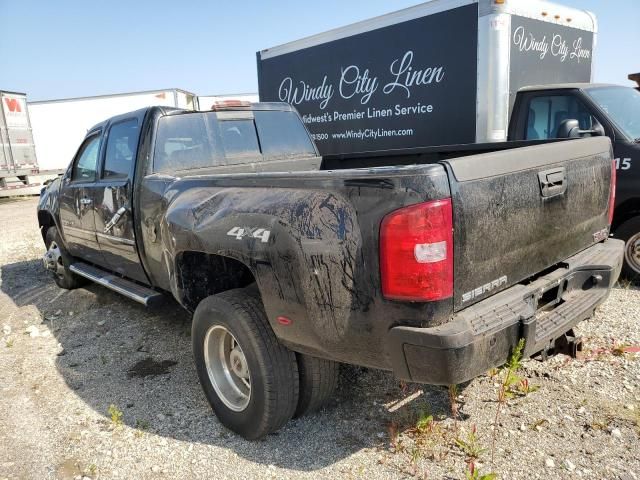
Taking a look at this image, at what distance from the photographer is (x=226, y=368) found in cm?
300

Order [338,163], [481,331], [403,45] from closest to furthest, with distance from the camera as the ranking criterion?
[481,331], [338,163], [403,45]

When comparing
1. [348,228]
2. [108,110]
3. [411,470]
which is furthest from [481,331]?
[108,110]

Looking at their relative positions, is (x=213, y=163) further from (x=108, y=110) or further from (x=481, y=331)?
(x=108, y=110)

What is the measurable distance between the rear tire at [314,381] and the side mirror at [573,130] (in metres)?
3.53

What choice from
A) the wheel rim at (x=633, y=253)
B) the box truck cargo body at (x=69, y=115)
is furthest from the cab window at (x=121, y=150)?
the box truck cargo body at (x=69, y=115)

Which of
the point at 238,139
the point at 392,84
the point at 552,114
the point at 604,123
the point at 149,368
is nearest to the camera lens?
the point at 149,368

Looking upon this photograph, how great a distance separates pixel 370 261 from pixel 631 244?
13.2 feet

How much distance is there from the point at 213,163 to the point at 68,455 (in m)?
2.35

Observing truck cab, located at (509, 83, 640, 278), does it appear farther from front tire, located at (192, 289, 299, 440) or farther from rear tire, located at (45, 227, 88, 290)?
rear tire, located at (45, 227, 88, 290)

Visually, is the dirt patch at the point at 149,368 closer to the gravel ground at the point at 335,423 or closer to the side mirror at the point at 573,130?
the gravel ground at the point at 335,423

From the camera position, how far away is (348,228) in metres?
2.08

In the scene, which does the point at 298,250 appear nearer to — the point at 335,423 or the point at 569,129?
the point at 335,423

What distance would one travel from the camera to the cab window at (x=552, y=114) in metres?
5.12

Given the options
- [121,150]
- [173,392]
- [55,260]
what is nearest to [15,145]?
[55,260]
